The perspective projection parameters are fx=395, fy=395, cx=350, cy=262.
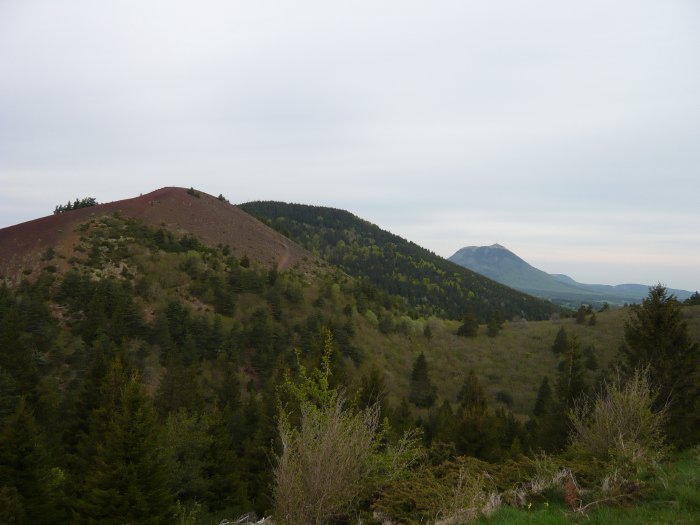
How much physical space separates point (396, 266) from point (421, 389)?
315ft

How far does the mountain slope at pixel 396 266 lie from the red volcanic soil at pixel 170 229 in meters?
16.0

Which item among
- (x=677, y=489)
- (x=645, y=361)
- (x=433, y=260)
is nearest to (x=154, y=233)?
(x=645, y=361)

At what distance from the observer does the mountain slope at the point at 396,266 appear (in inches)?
4857

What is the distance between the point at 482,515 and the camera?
6.54 metres

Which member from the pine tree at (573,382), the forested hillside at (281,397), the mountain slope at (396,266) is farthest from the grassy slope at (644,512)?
the mountain slope at (396,266)

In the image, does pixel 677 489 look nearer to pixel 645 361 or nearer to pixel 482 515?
pixel 482 515

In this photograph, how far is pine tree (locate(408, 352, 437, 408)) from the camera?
49.5m

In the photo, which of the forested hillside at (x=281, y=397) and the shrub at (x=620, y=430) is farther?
the shrub at (x=620, y=430)

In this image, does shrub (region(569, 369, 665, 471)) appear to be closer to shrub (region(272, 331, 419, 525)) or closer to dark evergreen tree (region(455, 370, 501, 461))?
shrub (region(272, 331, 419, 525))

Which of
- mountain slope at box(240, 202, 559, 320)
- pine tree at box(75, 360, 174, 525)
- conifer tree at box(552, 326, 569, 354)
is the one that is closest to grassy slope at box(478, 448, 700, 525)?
pine tree at box(75, 360, 174, 525)

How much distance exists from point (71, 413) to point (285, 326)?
2892 centimetres

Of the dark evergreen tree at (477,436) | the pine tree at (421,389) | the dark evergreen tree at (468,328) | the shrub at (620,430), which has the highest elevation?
the shrub at (620,430)

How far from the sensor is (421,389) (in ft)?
164

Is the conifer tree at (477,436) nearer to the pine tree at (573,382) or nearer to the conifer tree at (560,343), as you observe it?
the pine tree at (573,382)
